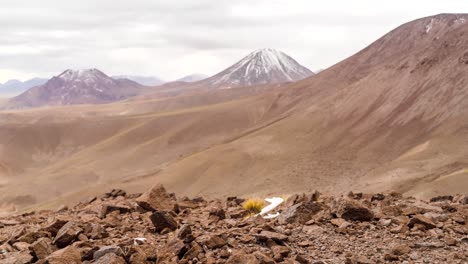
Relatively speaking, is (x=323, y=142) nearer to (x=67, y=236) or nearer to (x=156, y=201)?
(x=156, y=201)

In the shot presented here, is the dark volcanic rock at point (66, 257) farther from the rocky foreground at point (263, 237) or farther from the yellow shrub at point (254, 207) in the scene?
the yellow shrub at point (254, 207)

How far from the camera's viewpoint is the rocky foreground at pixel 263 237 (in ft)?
25.1

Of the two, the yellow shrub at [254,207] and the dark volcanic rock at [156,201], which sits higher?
the dark volcanic rock at [156,201]

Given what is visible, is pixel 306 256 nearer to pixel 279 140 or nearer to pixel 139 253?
pixel 139 253

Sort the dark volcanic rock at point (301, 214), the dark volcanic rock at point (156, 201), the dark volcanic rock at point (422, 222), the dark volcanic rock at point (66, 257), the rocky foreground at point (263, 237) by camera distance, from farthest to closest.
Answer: the dark volcanic rock at point (156, 201) < the dark volcanic rock at point (301, 214) < the dark volcanic rock at point (422, 222) < the rocky foreground at point (263, 237) < the dark volcanic rock at point (66, 257)

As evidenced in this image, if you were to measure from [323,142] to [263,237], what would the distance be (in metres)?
57.5

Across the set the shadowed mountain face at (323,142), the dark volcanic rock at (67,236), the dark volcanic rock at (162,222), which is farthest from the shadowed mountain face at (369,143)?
the dark volcanic rock at (67,236)

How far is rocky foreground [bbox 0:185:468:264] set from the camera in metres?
7.64

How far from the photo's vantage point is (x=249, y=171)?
58969 mm

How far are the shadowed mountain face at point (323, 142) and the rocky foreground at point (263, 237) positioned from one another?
1919cm

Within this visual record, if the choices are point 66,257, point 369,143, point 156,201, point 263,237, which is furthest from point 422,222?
point 369,143

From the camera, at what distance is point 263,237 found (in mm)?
8250

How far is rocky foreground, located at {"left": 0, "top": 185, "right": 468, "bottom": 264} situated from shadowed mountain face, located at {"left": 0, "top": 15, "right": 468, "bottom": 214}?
19.2m

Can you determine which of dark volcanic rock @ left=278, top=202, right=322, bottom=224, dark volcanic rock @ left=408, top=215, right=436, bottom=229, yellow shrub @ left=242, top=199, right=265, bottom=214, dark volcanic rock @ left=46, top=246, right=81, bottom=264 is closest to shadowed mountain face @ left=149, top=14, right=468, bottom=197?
yellow shrub @ left=242, top=199, right=265, bottom=214
